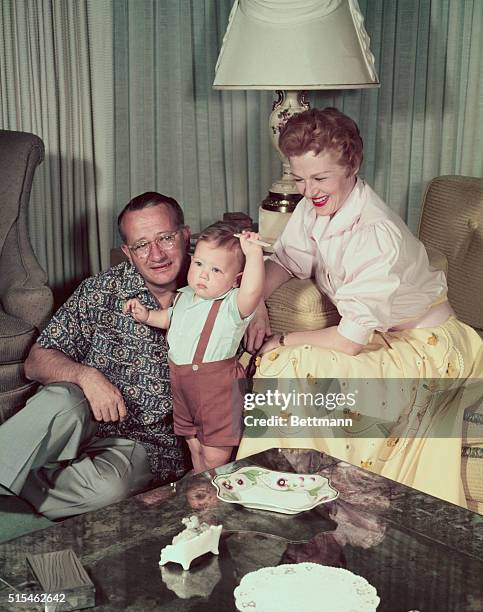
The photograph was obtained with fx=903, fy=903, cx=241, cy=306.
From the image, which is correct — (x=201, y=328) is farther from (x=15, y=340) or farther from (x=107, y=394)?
(x=15, y=340)

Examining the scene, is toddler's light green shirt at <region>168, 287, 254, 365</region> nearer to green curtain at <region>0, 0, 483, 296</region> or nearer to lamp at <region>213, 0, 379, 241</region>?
lamp at <region>213, 0, 379, 241</region>

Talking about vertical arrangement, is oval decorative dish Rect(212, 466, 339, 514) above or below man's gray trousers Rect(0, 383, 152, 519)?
above

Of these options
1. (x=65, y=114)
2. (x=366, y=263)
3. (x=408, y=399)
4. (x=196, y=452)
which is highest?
(x=65, y=114)

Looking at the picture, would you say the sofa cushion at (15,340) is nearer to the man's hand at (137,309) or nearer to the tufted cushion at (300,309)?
the man's hand at (137,309)

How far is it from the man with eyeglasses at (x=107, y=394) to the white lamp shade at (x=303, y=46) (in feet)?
1.84

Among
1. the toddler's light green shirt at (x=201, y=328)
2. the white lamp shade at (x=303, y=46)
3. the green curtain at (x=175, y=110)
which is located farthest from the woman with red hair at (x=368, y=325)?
the green curtain at (x=175, y=110)

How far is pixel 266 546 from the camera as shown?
1.57 meters

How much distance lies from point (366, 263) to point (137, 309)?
579mm

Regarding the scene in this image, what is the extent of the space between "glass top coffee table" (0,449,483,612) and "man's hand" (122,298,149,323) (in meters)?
0.57

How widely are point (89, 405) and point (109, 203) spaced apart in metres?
1.47

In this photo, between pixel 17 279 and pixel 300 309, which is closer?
pixel 300 309

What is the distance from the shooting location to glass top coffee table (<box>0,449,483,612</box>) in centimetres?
142

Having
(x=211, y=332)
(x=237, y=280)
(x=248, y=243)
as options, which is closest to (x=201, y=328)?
(x=211, y=332)

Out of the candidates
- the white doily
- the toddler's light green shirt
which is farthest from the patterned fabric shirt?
the white doily
